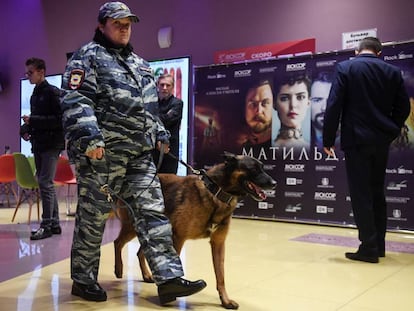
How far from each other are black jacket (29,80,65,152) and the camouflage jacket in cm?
205

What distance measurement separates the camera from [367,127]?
3902mm

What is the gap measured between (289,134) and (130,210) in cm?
371

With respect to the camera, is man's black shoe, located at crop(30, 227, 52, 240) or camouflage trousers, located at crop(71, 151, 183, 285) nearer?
camouflage trousers, located at crop(71, 151, 183, 285)

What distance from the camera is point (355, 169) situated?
155 inches

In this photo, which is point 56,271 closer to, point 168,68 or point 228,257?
point 228,257

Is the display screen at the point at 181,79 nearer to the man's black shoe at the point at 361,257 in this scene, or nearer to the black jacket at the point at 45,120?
the black jacket at the point at 45,120

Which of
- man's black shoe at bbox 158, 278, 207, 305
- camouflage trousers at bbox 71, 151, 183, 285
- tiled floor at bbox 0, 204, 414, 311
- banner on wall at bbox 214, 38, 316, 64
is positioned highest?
banner on wall at bbox 214, 38, 316, 64

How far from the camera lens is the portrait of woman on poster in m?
6.00

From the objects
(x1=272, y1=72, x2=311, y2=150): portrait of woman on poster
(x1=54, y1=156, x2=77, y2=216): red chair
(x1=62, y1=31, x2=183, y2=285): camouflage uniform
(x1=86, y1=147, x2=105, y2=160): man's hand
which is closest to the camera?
(x1=86, y1=147, x2=105, y2=160): man's hand

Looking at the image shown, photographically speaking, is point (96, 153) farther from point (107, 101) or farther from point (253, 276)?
point (253, 276)

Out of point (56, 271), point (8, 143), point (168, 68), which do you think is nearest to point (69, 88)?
point (56, 271)

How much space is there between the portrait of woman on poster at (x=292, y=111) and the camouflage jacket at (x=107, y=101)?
3468mm

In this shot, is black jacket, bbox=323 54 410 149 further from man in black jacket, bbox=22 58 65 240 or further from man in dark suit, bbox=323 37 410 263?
man in black jacket, bbox=22 58 65 240

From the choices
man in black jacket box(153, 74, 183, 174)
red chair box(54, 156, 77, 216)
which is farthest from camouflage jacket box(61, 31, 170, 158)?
red chair box(54, 156, 77, 216)
